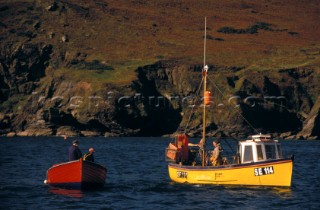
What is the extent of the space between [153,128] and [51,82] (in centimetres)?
2574

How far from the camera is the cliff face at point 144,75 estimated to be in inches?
5374

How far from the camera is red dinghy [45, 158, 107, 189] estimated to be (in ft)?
135

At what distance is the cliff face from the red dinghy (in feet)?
242

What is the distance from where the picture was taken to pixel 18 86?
159m

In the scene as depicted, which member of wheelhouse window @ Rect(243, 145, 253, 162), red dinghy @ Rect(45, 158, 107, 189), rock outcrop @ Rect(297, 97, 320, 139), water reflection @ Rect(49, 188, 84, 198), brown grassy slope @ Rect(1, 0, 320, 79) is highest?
brown grassy slope @ Rect(1, 0, 320, 79)

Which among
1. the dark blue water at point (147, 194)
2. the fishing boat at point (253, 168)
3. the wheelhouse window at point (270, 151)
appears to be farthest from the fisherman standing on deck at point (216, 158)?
the wheelhouse window at point (270, 151)

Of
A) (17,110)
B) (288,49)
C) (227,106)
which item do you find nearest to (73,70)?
(17,110)

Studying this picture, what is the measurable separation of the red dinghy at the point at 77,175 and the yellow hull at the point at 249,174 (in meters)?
6.59

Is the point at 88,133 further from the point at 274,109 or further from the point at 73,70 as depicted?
the point at 274,109

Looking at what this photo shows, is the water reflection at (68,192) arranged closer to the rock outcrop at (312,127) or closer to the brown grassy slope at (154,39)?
the rock outcrop at (312,127)

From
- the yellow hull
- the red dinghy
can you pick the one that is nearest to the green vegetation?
the yellow hull

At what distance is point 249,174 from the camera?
42.9 metres

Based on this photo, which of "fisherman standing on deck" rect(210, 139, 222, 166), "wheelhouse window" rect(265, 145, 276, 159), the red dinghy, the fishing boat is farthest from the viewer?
"fisherman standing on deck" rect(210, 139, 222, 166)

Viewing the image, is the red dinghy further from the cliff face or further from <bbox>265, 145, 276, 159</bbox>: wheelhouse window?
the cliff face
